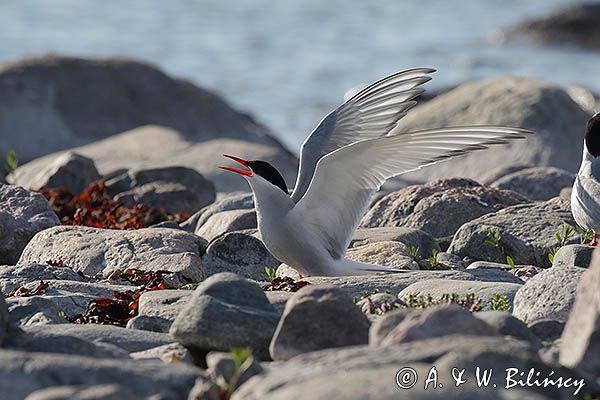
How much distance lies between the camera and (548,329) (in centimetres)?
543

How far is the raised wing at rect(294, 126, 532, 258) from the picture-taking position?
6.88m

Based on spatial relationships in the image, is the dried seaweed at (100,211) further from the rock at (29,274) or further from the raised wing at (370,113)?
the raised wing at (370,113)

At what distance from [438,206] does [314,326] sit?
419 cm

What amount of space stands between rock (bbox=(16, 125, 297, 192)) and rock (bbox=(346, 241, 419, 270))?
15.0 ft

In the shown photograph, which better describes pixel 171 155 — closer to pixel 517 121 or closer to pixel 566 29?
pixel 517 121

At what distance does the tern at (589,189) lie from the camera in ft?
24.8

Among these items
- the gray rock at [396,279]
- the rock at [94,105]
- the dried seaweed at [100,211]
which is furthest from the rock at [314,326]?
the rock at [94,105]

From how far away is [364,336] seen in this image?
509 centimetres

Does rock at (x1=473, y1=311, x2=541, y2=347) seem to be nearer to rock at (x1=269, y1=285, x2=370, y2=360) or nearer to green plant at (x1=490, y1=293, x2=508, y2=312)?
rock at (x1=269, y1=285, x2=370, y2=360)

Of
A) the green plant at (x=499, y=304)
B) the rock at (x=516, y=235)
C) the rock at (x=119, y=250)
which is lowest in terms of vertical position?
the rock at (x=119, y=250)

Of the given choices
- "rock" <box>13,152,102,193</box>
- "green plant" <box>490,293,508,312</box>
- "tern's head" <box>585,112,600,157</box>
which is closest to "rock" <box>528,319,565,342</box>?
"green plant" <box>490,293,508,312</box>

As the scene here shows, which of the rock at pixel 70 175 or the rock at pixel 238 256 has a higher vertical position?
the rock at pixel 238 256

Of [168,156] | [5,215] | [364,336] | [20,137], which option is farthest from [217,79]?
[364,336]

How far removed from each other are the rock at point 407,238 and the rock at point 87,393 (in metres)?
4.35
